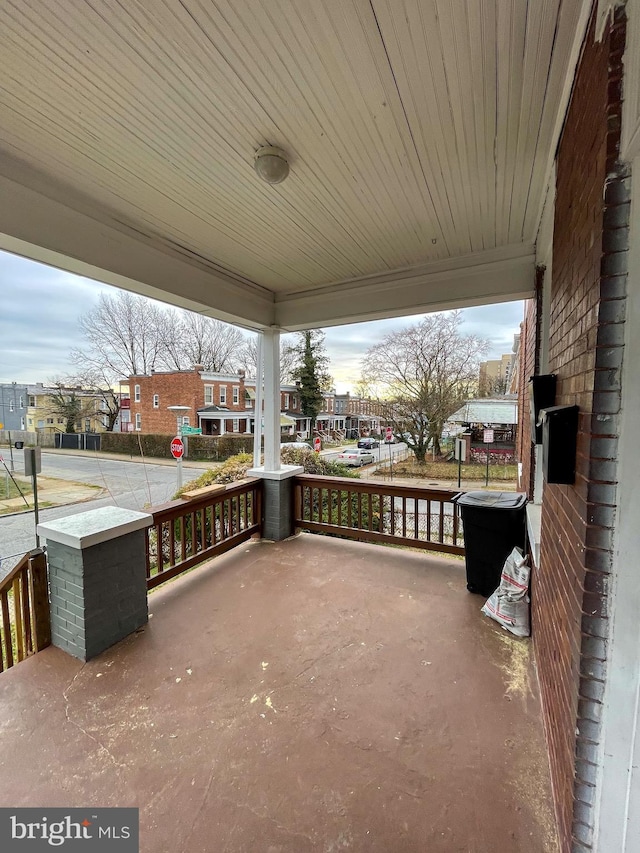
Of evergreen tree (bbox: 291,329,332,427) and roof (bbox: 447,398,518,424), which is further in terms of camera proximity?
evergreen tree (bbox: 291,329,332,427)

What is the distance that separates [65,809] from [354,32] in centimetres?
316

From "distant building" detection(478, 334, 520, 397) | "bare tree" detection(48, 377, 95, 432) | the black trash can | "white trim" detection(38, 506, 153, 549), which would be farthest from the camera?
"distant building" detection(478, 334, 520, 397)

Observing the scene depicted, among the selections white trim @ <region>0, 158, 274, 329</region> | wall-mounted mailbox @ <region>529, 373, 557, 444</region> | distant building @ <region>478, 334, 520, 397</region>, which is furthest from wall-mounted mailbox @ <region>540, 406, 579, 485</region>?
distant building @ <region>478, 334, 520, 397</region>

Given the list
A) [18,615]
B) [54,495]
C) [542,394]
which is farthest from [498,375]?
[18,615]

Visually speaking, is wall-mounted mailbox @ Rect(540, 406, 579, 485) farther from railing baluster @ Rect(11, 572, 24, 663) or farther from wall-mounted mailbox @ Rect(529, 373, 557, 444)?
railing baluster @ Rect(11, 572, 24, 663)

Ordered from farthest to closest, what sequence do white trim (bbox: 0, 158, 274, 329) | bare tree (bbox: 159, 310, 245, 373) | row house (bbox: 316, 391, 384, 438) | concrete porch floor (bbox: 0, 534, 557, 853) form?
1. row house (bbox: 316, 391, 384, 438)
2. bare tree (bbox: 159, 310, 245, 373)
3. white trim (bbox: 0, 158, 274, 329)
4. concrete porch floor (bbox: 0, 534, 557, 853)

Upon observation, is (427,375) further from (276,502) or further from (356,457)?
(276,502)

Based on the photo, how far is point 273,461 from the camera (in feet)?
14.5

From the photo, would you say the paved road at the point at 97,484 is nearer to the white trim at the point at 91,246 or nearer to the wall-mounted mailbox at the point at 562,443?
the white trim at the point at 91,246

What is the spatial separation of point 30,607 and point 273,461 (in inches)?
101

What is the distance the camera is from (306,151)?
77.2 inches

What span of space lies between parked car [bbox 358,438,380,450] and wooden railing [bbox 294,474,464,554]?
1.14 meters

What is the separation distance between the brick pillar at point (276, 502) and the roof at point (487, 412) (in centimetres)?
247

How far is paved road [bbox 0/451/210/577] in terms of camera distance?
2.76 meters
